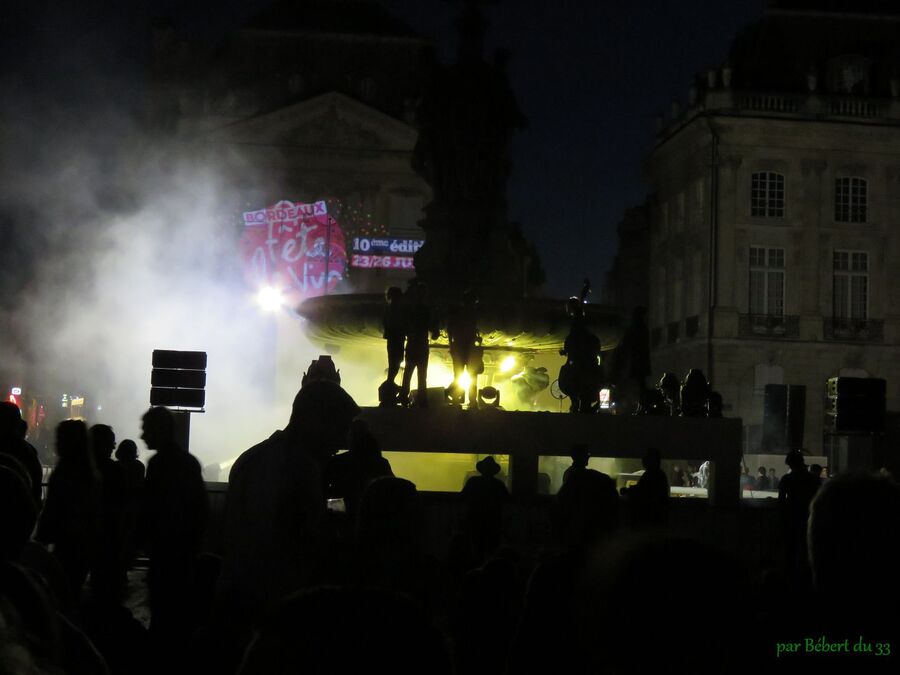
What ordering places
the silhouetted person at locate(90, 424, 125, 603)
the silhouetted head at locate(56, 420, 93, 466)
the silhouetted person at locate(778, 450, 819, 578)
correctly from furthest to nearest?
1. the silhouetted person at locate(778, 450, 819, 578)
2. the silhouetted person at locate(90, 424, 125, 603)
3. the silhouetted head at locate(56, 420, 93, 466)

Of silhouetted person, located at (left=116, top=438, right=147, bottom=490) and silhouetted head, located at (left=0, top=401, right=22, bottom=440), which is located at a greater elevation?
silhouetted head, located at (left=0, top=401, right=22, bottom=440)

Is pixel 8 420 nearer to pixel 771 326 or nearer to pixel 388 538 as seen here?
pixel 388 538

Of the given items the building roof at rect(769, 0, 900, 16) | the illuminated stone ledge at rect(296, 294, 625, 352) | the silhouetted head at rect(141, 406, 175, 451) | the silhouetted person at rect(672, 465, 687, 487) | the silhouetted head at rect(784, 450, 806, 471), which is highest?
the building roof at rect(769, 0, 900, 16)

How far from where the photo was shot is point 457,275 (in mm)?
19266

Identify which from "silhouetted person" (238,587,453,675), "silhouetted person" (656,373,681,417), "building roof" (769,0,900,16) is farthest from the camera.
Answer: "building roof" (769,0,900,16)

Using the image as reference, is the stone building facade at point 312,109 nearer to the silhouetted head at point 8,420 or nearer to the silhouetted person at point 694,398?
the silhouetted person at point 694,398

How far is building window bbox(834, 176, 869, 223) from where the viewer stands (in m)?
45.8

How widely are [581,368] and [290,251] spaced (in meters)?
38.8

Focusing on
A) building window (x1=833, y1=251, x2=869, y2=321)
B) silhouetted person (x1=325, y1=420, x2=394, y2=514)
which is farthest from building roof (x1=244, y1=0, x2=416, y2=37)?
silhouetted person (x1=325, y1=420, x2=394, y2=514)

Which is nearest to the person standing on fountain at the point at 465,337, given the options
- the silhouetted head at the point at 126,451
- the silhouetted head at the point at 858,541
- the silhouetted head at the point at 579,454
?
the silhouetted head at the point at 579,454

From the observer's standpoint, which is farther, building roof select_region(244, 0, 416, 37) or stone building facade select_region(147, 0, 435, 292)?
building roof select_region(244, 0, 416, 37)

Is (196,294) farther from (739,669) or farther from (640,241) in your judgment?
(739,669)

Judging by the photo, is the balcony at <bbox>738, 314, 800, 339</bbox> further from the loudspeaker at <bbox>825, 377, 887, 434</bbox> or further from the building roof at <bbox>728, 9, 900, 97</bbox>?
the loudspeaker at <bbox>825, 377, 887, 434</bbox>

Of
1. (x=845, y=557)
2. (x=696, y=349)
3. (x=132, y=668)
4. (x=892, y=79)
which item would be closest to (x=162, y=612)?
(x=132, y=668)
